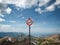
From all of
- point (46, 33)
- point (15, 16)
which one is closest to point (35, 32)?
point (46, 33)

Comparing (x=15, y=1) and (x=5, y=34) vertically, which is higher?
(x=15, y=1)

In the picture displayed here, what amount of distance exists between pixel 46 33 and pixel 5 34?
5.31ft

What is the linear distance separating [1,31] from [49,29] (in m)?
1.89

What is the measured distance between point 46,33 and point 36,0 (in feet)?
4.48

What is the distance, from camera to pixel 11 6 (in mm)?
9039

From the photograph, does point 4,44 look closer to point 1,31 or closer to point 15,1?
point 1,31

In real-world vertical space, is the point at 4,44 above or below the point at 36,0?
below

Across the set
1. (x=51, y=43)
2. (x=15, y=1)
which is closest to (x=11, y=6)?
(x=15, y=1)

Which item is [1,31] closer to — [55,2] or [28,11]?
[28,11]

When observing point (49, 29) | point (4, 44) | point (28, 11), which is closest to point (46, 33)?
point (49, 29)

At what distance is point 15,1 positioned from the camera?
9.05 meters

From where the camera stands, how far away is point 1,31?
8.97 m

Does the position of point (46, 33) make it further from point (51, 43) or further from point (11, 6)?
point (11, 6)

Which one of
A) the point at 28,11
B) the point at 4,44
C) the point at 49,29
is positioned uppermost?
the point at 28,11
